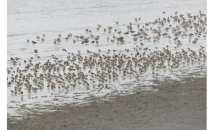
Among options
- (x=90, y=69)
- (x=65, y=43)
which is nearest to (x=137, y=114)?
(x=90, y=69)

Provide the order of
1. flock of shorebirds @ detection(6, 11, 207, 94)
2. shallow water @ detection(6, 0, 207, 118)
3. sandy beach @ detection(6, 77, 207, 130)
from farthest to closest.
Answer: flock of shorebirds @ detection(6, 11, 207, 94) < shallow water @ detection(6, 0, 207, 118) < sandy beach @ detection(6, 77, 207, 130)

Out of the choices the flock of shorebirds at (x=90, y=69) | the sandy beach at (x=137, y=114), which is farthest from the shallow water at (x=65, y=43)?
the sandy beach at (x=137, y=114)

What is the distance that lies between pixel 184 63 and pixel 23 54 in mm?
9714

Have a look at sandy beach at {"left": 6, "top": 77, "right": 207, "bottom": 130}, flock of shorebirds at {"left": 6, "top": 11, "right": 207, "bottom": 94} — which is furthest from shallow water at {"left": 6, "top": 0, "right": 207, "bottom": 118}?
sandy beach at {"left": 6, "top": 77, "right": 207, "bottom": 130}

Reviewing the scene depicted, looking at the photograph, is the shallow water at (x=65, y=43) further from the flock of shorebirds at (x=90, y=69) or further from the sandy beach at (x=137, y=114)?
the sandy beach at (x=137, y=114)

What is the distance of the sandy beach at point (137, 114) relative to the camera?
11000 millimetres

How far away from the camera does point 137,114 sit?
39.4ft

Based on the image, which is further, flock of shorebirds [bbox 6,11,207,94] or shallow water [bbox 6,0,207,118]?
flock of shorebirds [bbox 6,11,207,94]

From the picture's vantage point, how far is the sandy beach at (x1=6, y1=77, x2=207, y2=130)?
Result: 433 inches

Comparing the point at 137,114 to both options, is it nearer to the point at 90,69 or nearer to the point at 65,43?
the point at 90,69

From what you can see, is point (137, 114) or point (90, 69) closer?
point (137, 114)

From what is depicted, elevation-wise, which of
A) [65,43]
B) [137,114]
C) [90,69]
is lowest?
[137,114]

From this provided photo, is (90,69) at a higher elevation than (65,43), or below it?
below

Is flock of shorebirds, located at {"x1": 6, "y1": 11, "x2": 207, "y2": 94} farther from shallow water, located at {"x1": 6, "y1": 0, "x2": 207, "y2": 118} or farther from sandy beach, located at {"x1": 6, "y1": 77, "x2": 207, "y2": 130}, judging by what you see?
sandy beach, located at {"x1": 6, "y1": 77, "x2": 207, "y2": 130}
